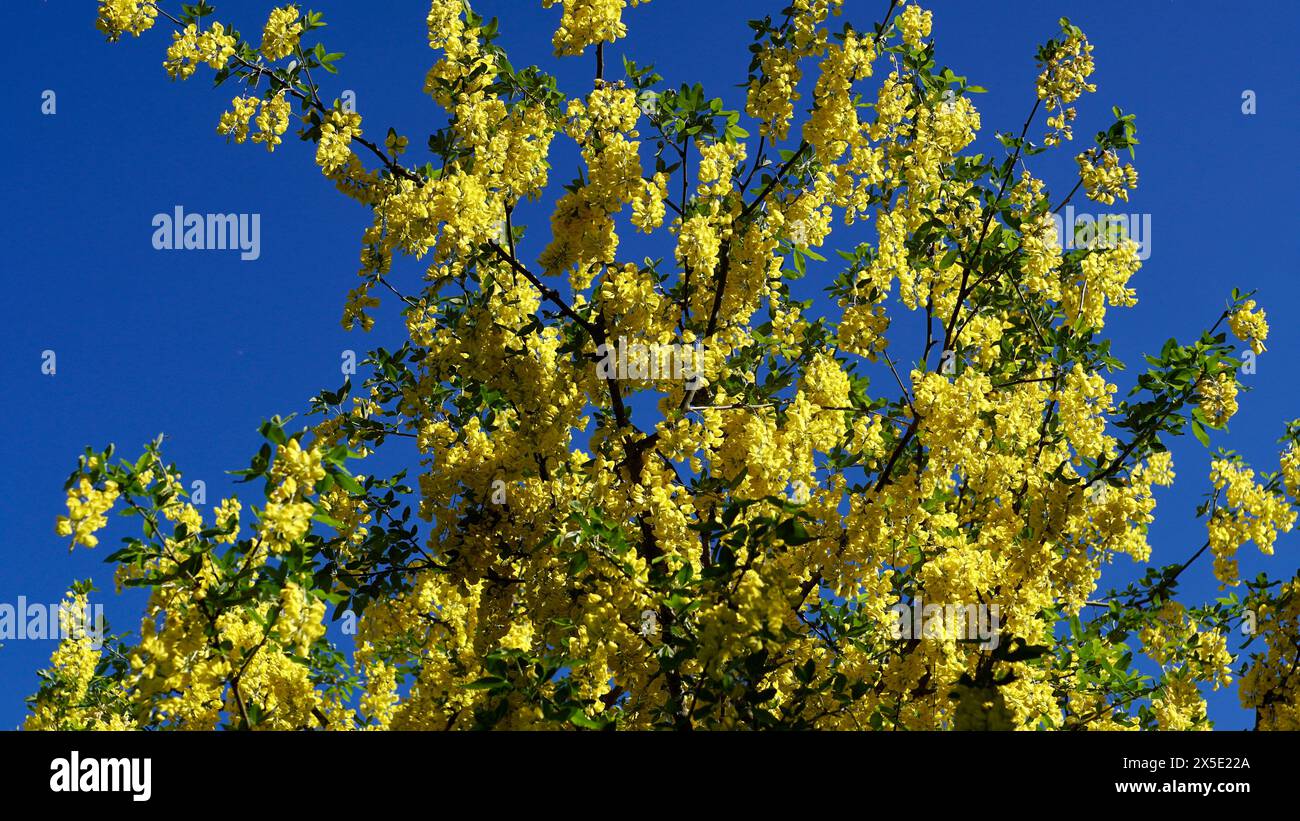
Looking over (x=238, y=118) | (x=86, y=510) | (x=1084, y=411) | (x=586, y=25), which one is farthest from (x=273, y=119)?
(x=1084, y=411)

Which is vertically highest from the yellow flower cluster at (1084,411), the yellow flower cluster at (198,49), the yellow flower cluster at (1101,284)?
the yellow flower cluster at (198,49)

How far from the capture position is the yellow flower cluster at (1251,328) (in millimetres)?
7266

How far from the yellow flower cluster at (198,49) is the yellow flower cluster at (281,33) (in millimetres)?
234

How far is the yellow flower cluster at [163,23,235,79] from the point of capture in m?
7.46

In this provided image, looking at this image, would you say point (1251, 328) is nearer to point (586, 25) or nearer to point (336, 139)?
point (586, 25)

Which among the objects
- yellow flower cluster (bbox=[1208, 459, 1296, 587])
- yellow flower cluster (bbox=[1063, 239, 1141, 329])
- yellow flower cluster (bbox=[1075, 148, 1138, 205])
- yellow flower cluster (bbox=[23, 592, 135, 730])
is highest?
yellow flower cluster (bbox=[1075, 148, 1138, 205])

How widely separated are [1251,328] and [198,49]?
23.0 feet

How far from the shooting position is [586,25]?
24.0 feet

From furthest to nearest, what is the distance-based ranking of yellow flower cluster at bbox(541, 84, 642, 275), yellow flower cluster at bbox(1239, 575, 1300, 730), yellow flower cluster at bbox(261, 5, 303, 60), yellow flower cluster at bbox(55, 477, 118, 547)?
yellow flower cluster at bbox(261, 5, 303, 60) → yellow flower cluster at bbox(541, 84, 642, 275) → yellow flower cluster at bbox(1239, 575, 1300, 730) → yellow flower cluster at bbox(55, 477, 118, 547)

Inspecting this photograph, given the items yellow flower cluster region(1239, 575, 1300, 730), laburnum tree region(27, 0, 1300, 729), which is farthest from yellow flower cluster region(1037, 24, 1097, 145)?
yellow flower cluster region(1239, 575, 1300, 730)

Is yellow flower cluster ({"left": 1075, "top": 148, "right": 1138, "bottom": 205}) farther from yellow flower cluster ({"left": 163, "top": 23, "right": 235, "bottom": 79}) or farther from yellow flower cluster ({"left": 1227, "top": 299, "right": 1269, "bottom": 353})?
yellow flower cluster ({"left": 163, "top": 23, "right": 235, "bottom": 79})

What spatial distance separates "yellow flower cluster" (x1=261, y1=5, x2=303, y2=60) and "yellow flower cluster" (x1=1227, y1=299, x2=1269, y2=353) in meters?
6.35

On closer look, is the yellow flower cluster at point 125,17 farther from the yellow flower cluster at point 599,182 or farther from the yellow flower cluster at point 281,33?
the yellow flower cluster at point 599,182

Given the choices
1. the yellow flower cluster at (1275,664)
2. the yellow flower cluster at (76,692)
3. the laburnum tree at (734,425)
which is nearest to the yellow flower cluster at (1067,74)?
the laburnum tree at (734,425)
